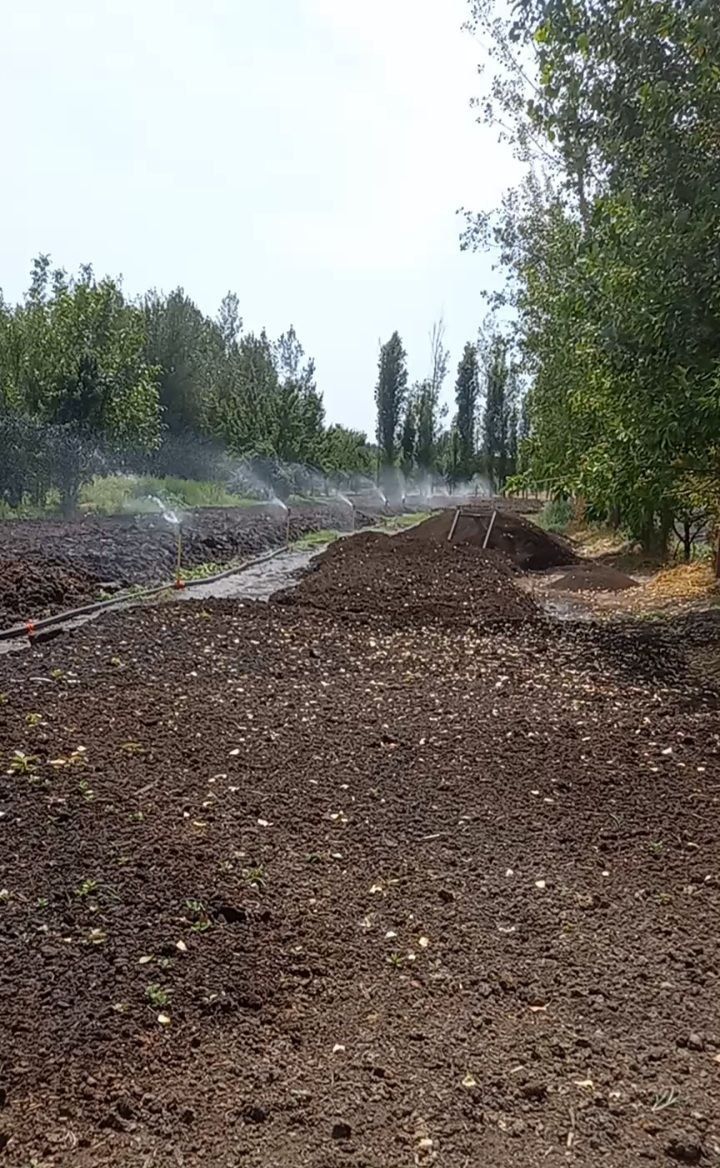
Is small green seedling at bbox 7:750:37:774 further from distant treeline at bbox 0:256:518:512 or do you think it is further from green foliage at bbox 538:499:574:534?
green foliage at bbox 538:499:574:534

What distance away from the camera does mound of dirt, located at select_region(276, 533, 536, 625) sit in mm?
8711

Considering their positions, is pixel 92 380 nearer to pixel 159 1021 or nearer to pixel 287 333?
pixel 159 1021

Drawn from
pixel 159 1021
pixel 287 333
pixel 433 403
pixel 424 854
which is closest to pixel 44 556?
pixel 424 854

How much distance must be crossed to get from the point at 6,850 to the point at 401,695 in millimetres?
2822

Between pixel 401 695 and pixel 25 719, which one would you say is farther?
pixel 401 695

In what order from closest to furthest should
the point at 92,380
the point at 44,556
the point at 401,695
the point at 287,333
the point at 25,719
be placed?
the point at 25,719
the point at 401,695
the point at 44,556
the point at 92,380
the point at 287,333

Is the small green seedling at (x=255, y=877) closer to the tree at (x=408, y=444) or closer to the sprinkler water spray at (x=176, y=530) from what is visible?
the sprinkler water spray at (x=176, y=530)

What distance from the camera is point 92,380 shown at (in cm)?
1939

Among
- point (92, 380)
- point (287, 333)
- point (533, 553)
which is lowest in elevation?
point (533, 553)

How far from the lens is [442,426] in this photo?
56.4m

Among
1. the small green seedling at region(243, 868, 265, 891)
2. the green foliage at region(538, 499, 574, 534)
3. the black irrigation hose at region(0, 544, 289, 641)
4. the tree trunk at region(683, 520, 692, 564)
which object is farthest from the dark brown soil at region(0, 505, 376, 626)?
the green foliage at region(538, 499, 574, 534)

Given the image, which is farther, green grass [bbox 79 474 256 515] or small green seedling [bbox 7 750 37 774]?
green grass [bbox 79 474 256 515]

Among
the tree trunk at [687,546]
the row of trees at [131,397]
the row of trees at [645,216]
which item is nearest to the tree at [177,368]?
the row of trees at [131,397]

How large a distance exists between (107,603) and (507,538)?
916 cm
